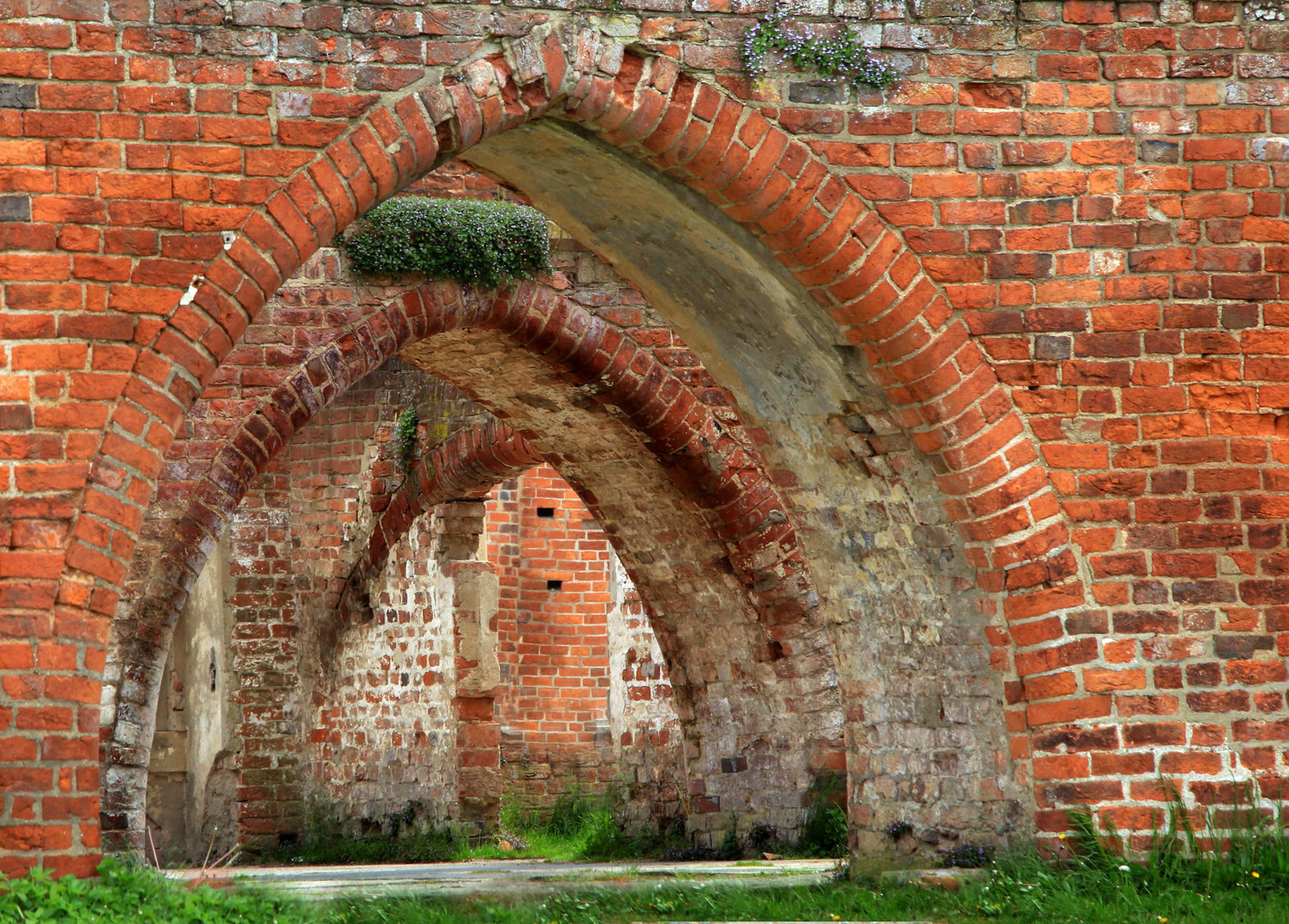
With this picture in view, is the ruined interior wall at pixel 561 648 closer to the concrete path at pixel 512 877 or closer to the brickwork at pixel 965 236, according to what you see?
the concrete path at pixel 512 877

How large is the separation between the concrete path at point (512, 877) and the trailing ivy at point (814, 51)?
3334 mm

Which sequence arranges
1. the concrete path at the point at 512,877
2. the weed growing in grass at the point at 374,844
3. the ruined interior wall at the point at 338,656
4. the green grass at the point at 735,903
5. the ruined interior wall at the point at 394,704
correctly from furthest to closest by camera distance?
the ruined interior wall at the point at 338,656
the ruined interior wall at the point at 394,704
the weed growing in grass at the point at 374,844
the concrete path at the point at 512,877
the green grass at the point at 735,903

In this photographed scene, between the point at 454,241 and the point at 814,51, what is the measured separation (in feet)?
15.5

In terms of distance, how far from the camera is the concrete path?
719cm

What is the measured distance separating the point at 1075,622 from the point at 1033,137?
1.80 m

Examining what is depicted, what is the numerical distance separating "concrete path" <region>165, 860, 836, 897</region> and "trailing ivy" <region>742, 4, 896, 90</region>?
333 centimetres

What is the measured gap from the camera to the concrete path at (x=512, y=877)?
719 cm

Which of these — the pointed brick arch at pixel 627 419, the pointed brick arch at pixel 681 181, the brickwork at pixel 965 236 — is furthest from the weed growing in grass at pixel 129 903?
the pointed brick arch at pixel 627 419

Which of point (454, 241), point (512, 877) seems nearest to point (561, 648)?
point (454, 241)

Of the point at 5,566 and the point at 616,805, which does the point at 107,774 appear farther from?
the point at 5,566

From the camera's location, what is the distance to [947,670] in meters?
6.20

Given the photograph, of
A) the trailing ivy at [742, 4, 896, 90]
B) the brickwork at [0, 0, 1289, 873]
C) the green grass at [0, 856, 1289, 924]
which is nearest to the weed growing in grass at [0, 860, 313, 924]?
the green grass at [0, 856, 1289, 924]

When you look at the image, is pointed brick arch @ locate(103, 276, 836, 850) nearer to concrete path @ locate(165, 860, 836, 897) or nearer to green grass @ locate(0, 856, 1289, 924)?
concrete path @ locate(165, 860, 836, 897)

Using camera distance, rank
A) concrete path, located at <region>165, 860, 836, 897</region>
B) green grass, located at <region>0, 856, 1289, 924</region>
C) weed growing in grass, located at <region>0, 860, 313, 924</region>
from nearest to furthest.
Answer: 1. weed growing in grass, located at <region>0, 860, 313, 924</region>
2. green grass, located at <region>0, 856, 1289, 924</region>
3. concrete path, located at <region>165, 860, 836, 897</region>
